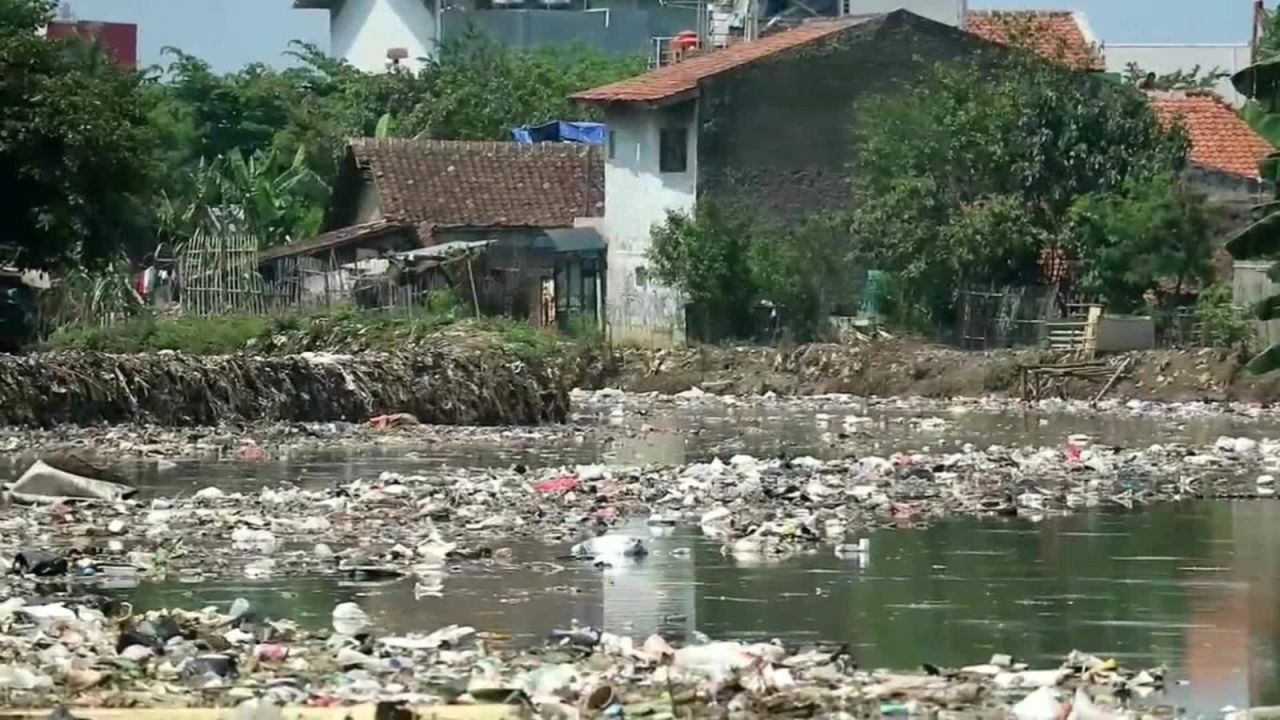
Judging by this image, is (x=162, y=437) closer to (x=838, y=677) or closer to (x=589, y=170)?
(x=838, y=677)

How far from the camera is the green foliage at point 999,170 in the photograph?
3906 cm

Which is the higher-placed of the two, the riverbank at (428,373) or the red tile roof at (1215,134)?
the red tile roof at (1215,134)

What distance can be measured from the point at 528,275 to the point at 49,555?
29719 mm

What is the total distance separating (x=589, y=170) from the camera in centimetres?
4850

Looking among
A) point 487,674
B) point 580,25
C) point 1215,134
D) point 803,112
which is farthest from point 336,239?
point 487,674

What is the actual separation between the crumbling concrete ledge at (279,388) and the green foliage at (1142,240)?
10.5 meters

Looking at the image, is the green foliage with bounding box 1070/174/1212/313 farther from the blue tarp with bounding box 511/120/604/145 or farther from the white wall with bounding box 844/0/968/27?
the blue tarp with bounding box 511/120/604/145

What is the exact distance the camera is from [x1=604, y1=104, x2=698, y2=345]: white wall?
43.3 meters

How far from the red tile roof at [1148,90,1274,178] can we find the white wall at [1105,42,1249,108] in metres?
14.3

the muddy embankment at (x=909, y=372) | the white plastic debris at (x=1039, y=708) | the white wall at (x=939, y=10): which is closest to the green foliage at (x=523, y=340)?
the muddy embankment at (x=909, y=372)

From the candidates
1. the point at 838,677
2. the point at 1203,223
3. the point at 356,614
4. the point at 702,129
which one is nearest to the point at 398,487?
the point at 356,614

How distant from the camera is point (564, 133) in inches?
2078

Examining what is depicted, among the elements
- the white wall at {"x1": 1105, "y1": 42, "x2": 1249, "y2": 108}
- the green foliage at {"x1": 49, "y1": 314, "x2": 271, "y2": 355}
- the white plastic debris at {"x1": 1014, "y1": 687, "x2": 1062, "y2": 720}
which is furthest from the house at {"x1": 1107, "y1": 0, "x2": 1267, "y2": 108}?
the white plastic debris at {"x1": 1014, "y1": 687, "x2": 1062, "y2": 720}

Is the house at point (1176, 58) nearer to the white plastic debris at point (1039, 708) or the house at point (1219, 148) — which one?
the house at point (1219, 148)
